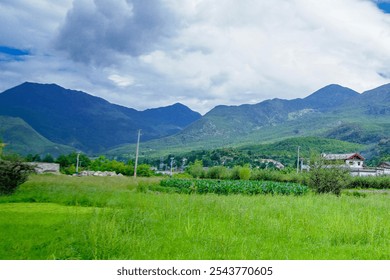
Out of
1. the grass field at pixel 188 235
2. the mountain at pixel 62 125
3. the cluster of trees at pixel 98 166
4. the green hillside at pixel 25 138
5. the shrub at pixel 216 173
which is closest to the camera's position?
the grass field at pixel 188 235

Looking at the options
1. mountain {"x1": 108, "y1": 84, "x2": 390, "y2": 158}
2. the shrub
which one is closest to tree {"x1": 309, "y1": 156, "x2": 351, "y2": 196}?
the shrub

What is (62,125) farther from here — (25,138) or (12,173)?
(12,173)

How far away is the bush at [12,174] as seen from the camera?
51.8 feet

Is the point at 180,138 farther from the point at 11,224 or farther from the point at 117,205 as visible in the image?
the point at 11,224

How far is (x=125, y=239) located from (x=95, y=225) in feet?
2.46

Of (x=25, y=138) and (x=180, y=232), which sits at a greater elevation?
(x=25, y=138)

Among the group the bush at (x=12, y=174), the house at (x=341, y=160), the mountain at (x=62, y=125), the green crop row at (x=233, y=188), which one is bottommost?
the green crop row at (x=233, y=188)

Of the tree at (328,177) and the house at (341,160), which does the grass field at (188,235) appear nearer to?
the tree at (328,177)

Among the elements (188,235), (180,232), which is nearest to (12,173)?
(180,232)

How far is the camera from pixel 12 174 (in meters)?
16.0

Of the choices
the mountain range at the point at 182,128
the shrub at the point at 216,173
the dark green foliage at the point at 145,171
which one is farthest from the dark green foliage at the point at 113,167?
the mountain range at the point at 182,128

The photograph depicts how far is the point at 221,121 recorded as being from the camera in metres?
110

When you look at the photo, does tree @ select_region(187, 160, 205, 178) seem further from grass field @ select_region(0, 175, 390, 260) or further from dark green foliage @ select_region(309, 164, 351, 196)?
grass field @ select_region(0, 175, 390, 260)

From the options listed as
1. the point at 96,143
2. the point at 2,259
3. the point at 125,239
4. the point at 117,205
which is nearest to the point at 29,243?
the point at 2,259
